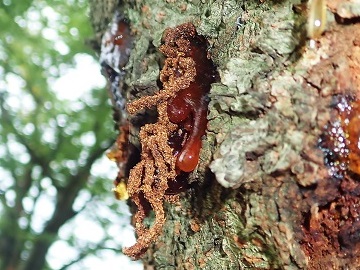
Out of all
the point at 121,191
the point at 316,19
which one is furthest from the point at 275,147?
the point at 121,191

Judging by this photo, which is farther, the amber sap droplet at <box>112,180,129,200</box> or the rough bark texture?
the amber sap droplet at <box>112,180,129,200</box>

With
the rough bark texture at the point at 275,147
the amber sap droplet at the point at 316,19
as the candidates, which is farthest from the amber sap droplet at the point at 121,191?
the amber sap droplet at the point at 316,19

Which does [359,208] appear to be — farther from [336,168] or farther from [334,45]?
[334,45]

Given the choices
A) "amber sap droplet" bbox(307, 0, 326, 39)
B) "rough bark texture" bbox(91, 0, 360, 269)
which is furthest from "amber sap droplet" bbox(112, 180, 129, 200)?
"amber sap droplet" bbox(307, 0, 326, 39)

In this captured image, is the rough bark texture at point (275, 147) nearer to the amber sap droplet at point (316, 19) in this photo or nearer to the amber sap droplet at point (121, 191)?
the amber sap droplet at point (316, 19)

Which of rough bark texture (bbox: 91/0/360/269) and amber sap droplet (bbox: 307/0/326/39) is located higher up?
amber sap droplet (bbox: 307/0/326/39)

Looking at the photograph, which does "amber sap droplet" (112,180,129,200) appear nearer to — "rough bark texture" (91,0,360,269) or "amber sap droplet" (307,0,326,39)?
"rough bark texture" (91,0,360,269)
